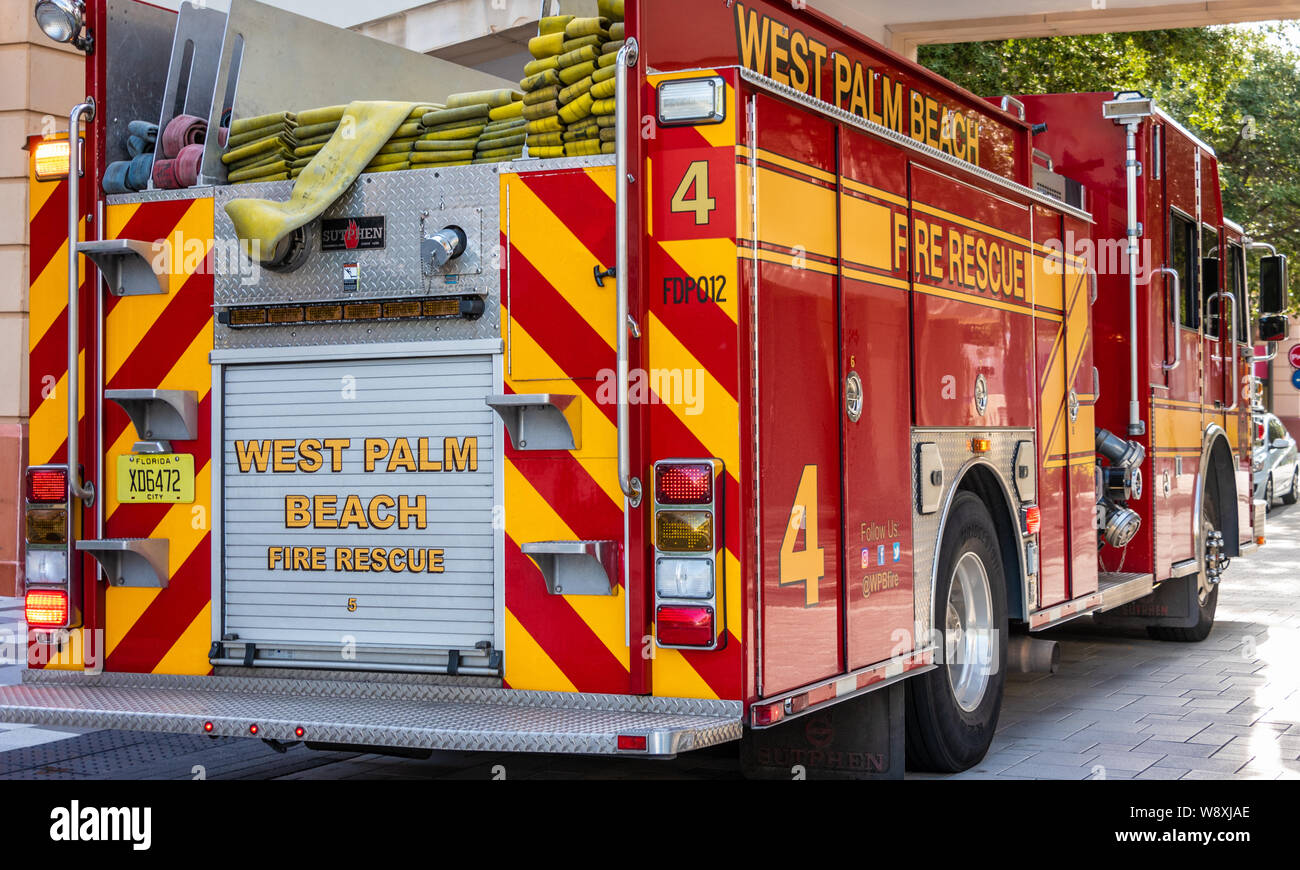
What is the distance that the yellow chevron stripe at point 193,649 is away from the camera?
5008mm

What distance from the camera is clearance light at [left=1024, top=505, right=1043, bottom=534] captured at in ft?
21.3

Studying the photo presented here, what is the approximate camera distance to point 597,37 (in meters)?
4.60

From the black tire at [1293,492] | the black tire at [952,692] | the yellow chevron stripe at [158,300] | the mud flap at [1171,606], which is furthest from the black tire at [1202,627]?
the black tire at [1293,492]

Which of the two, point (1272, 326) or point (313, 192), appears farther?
point (1272, 326)

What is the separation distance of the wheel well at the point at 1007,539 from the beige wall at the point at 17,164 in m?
8.39

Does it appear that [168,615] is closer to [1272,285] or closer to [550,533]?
[550,533]

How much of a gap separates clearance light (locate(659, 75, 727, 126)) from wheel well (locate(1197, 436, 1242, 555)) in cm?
691

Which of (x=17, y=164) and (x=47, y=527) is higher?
(x=17, y=164)

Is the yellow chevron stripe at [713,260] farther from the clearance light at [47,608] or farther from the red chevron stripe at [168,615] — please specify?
the clearance light at [47,608]

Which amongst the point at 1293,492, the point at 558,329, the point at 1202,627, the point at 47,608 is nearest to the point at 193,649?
the point at 47,608

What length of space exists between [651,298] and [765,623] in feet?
3.34

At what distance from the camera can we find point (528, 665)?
452cm

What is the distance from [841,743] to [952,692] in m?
0.84
